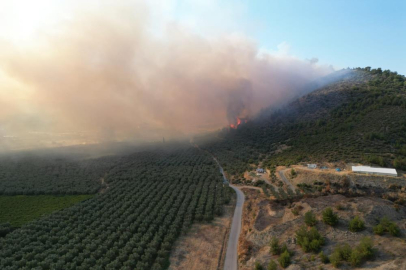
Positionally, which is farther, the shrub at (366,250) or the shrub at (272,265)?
the shrub at (272,265)

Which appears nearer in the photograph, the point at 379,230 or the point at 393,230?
the point at 393,230

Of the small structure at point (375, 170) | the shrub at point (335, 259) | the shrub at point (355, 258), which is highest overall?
the small structure at point (375, 170)

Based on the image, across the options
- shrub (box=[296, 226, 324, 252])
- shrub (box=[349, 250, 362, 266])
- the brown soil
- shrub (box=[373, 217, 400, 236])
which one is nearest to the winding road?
the brown soil

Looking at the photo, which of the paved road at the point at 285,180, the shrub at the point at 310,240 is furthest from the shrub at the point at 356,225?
the paved road at the point at 285,180

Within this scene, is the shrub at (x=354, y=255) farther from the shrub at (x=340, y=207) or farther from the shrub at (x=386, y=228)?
the shrub at (x=340, y=207)

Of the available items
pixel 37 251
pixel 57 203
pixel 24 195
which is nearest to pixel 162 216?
pixel 37 251

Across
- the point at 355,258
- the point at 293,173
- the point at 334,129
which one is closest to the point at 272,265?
the point at 355,258

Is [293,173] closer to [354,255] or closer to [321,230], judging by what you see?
[321,230]

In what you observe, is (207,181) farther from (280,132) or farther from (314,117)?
(314,117)
